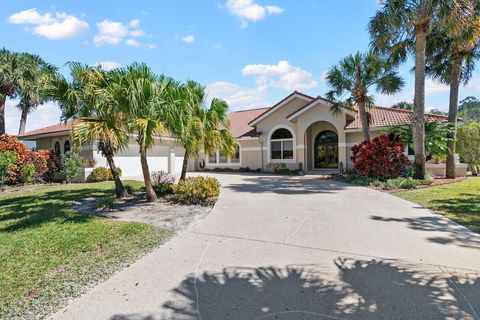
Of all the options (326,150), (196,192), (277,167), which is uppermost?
(326,150)

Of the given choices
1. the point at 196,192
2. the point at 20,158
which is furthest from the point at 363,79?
the point at 20,158

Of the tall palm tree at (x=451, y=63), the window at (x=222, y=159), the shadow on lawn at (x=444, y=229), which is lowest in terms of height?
the shadow on lawn at (x=444, y=229)

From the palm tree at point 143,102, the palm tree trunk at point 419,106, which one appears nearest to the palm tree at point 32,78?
the palm tree at point 143,102

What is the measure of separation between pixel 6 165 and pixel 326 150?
70.1 feet

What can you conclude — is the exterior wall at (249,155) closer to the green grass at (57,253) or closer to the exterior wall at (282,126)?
the exterior wall at (282,126)

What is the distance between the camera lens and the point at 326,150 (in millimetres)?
25547

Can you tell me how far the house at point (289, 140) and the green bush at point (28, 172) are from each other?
121 inches

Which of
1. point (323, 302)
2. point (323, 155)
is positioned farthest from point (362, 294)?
point (323, 155)

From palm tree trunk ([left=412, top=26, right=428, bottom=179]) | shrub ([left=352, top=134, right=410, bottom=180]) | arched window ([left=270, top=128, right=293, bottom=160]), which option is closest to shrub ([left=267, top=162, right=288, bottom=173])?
arched window ([left=270, top=128, right=293, bottom=160])

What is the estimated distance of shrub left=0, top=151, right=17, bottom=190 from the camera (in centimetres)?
1730

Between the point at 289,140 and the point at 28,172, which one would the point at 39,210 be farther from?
the point at 289,140

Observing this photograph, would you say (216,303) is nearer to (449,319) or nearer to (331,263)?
(331,263)

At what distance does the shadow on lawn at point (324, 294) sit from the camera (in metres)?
3.91

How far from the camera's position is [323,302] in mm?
Answer: 4156
